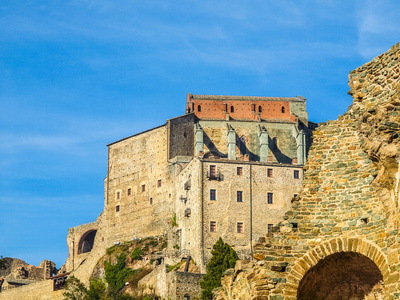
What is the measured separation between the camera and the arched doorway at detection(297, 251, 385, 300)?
13492mm

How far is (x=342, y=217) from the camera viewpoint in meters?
13.6

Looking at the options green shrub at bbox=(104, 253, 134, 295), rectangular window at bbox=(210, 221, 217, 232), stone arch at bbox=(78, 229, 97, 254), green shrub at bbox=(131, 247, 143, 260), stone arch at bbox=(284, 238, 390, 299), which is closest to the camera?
stone arch at bbox=(284, 238, 390, 299)

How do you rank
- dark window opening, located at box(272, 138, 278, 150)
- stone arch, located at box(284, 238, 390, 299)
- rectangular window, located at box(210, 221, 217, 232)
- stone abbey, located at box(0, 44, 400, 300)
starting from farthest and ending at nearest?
dark window opening, located at box(272, 138, 278, 150) → rectangular window, located at box(210, 221, 217, 232) → stone abbey, located at box(0, 44, 400, 300) → stone arch, located at box(284, 238, 390, 299)

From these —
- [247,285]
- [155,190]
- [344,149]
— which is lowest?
[247,285]

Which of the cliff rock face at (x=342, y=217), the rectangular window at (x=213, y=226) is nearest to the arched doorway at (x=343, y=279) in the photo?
the cliff rock face at (x=342, y=217)

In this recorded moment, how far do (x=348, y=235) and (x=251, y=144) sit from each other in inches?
2894

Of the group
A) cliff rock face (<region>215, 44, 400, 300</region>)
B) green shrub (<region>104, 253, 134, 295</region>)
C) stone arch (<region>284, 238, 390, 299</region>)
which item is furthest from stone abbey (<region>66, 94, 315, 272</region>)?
stone arch (<region>284, 238, 390, 299</region>)

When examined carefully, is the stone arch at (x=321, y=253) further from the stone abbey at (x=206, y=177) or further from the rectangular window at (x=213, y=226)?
the rectangular window at (x=213, y=226)

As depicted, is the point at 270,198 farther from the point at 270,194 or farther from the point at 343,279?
the point at 343,279

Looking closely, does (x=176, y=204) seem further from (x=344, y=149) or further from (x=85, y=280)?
(x=344, y=149)

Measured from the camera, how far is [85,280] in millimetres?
86500

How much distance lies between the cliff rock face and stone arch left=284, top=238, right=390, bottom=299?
1 centimetres

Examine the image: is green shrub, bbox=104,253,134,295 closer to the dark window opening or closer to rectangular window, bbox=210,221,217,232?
rectangular window, bbox=210,221,217,232

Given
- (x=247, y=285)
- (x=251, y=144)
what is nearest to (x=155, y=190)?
(x=251, y=144)
